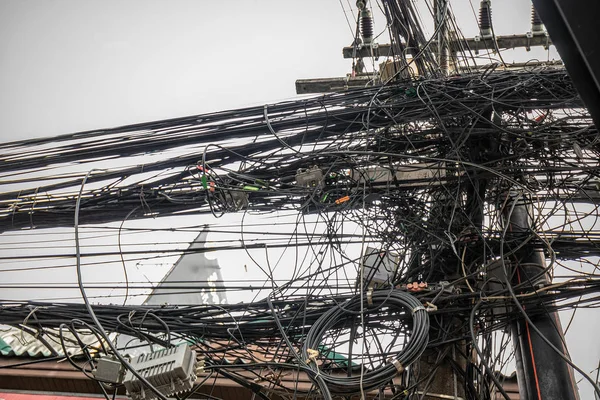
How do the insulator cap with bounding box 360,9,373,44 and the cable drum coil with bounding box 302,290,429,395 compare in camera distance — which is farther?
the insulator cap with bounding box 360,9,373,44

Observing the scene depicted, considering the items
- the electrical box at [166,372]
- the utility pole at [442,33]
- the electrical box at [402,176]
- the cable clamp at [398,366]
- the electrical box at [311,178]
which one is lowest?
the electrical box at [166,372]

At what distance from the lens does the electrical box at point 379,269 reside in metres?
2.91

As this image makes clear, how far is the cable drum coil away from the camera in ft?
7.17

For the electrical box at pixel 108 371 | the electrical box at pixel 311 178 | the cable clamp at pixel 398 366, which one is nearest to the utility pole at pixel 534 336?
the cable clamp at pixel 398 366

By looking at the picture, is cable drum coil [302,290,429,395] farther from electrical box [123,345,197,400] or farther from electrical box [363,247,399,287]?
electrical box [123,345,197,400]

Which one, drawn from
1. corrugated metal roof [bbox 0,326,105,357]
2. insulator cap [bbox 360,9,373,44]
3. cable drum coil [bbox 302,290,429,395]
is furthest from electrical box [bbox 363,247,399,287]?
corrugated metal roof [bbox 0,326,105,357]

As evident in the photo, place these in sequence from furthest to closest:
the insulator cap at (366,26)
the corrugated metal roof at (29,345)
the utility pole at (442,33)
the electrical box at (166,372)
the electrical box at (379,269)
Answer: the insulator cap at (366,26) < the corrugated metal roof at (29,345) < the utility pole at (442,33) < the electrical box at (379,269) < the electrical box at (166,372)

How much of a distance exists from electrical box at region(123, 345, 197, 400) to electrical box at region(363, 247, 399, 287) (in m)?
1.10

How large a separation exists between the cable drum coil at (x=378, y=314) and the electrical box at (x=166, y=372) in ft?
1.65

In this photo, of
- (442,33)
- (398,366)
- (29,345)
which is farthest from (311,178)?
(29,345)

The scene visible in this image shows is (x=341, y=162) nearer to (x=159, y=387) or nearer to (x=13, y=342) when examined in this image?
(x=159, y=387)

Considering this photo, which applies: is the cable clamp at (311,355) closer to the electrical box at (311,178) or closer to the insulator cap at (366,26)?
the electrical box at (311,178)

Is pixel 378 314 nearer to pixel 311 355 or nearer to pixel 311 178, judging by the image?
pixel 311 355

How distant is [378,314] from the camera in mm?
2641
